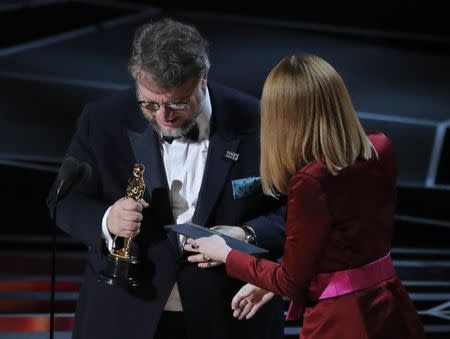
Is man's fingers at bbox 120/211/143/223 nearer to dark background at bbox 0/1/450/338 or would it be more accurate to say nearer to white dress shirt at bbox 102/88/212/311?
white dress shirt at bbox 102/88/212/311

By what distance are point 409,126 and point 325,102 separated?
487 centimetres

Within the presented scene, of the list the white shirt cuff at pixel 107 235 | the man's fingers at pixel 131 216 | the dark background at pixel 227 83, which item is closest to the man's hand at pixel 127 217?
the man's fingers at pixel 131 216

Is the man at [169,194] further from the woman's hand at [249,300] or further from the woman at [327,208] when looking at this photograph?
the woman at [327,208]

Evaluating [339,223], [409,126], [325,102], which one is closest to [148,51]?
[325,102]

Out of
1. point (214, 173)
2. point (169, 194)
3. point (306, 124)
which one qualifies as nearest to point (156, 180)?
point (169, 194)

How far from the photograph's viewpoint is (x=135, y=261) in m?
2.27

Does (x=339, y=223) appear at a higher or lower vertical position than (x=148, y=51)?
lower

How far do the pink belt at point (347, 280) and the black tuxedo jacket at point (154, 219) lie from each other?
319 mm

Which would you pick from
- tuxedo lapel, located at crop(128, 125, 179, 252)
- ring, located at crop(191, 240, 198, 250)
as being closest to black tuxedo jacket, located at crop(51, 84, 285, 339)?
tuxedo lapel, located at crop(128, 125, 179, 252)

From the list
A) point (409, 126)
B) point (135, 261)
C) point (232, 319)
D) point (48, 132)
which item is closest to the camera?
point (135, 261)

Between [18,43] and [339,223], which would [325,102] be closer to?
[339,223]

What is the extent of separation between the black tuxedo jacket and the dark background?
182 centimetres

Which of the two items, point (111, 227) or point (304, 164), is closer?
point (304, 164)

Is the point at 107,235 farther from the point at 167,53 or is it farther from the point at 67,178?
the point at 167,53
